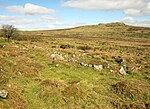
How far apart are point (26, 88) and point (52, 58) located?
10629 millimetres

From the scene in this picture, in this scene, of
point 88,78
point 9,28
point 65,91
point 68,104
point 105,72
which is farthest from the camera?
point 9,28

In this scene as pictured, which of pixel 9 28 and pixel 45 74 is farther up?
pixel 9 28

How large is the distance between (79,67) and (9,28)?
34392mm

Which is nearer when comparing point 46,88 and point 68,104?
point 68,104

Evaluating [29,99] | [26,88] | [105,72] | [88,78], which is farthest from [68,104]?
[105,72]

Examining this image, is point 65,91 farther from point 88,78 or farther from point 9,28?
point 9,28

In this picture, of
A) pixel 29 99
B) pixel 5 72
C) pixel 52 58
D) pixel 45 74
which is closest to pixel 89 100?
pixel 29 99

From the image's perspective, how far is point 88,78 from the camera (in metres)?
18.7

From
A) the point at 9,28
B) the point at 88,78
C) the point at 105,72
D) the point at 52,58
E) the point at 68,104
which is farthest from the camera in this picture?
the point at 9,28

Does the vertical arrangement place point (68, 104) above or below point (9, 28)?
below

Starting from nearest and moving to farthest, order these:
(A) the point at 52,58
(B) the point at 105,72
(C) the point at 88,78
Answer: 1. (C) the point at 88,78
2. (B) the point at 105,72
3. (A) the point at 52,58

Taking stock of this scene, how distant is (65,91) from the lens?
1468 cm

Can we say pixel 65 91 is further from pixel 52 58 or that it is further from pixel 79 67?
pixel 52 58

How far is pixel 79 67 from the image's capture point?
864 inches
